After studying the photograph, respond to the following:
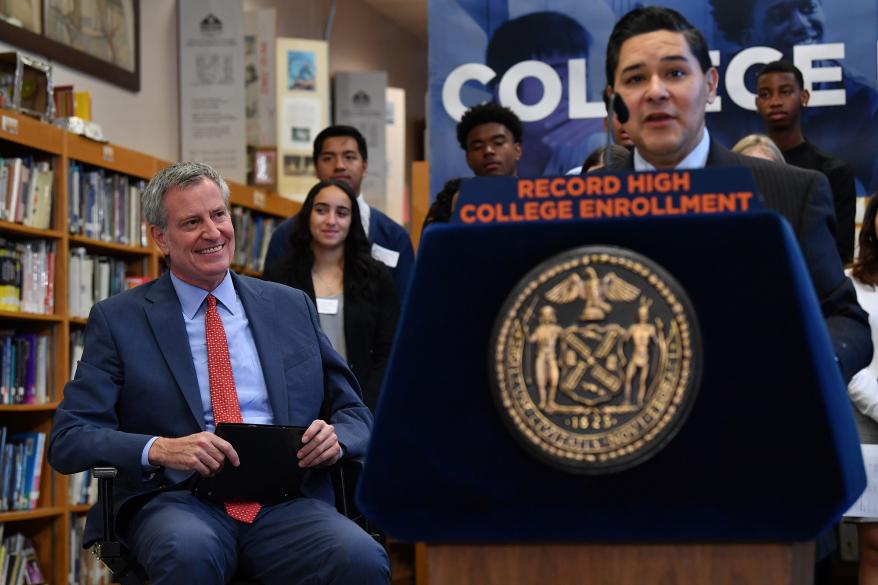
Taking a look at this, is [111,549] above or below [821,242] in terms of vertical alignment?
below

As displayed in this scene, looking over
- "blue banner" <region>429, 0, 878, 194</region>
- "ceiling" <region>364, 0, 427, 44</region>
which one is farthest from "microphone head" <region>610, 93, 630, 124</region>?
"ceiling" <region>364, 0, 427, 44</region>

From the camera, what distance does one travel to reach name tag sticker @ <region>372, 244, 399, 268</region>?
449cm

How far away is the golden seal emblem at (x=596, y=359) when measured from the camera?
45.4 inches

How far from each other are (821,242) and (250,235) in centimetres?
630

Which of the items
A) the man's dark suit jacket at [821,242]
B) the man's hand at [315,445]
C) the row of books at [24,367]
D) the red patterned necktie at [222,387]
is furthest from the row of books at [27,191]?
the man's dark suit jacket at [821,242]

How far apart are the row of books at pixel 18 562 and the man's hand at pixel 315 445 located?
9.19ft

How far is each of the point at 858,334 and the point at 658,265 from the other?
0.49 meters

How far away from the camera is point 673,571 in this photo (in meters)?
1.20

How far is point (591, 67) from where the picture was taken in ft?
17.0

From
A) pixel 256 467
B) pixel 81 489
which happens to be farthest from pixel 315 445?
pixel 81 489

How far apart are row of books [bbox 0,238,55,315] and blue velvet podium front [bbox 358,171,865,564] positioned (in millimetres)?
4130

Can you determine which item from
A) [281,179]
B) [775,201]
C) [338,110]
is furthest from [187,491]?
[338,110]

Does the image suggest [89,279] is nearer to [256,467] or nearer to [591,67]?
Answer: [591,67]

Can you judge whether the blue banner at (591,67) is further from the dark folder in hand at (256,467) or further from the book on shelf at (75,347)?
the dark folder in hand at (256,467)
